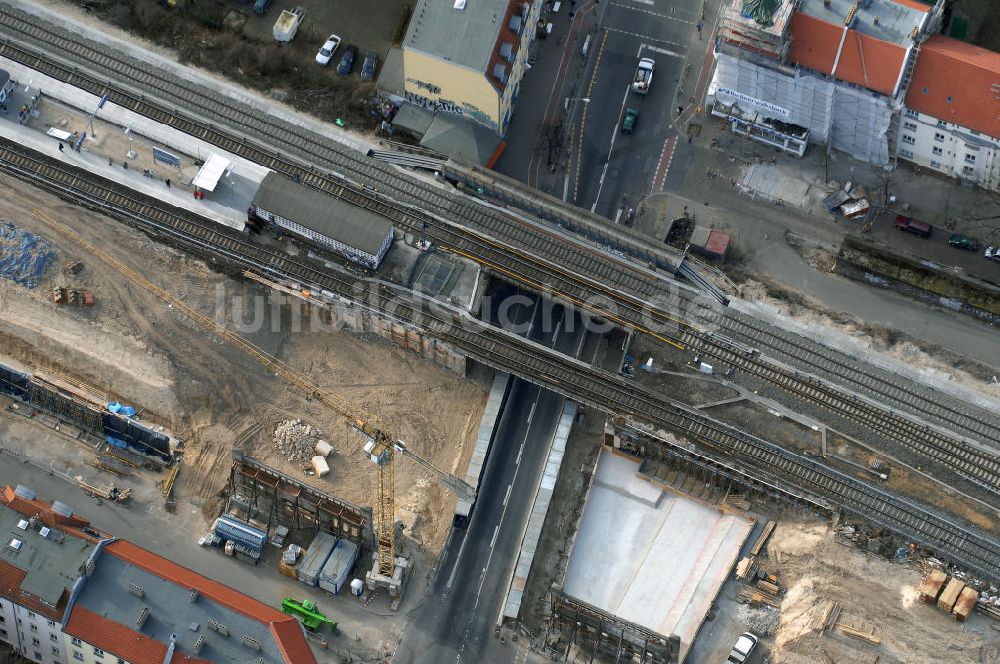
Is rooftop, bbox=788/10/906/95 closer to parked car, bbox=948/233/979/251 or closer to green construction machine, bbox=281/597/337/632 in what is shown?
parked car, bbox=948/233/979/251

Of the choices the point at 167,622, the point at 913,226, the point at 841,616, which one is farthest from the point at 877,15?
the point at 167,622

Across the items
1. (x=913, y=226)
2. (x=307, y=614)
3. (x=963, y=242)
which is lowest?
(x=307, y=614)

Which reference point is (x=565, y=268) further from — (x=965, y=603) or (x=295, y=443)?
(x=965, y=603)

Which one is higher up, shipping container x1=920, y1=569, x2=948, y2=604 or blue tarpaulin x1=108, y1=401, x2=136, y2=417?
shipping container x1=920, y1=569, x2=948, y2=604

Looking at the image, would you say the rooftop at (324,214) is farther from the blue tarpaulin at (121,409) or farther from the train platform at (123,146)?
the blue tarpaulin at (121,409)

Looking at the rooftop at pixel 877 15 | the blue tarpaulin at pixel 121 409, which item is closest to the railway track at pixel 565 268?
the blue tarpaulin at pixel 121 409

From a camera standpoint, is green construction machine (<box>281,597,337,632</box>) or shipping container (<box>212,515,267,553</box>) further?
shipping container (<box>212,515,267,553</box>)

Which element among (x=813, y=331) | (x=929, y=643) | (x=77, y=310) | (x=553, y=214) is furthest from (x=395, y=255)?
(x=929, y=643)

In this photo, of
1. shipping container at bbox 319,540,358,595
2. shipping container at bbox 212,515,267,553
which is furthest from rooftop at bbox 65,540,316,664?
shipping container at bbox 212,515,267,553
